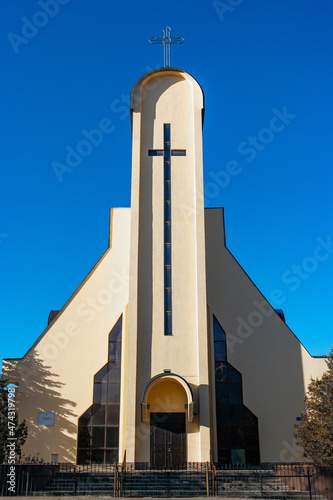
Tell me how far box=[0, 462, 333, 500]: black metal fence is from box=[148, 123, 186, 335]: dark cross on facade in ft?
22.3

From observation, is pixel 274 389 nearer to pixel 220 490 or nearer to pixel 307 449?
pixel 307 449

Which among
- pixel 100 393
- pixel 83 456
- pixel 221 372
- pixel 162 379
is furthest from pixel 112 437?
pixel 221 372

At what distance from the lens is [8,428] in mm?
21953

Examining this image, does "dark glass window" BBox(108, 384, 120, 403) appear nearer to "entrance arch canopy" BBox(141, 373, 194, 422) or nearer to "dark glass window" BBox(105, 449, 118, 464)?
"dark glass window" BBox(105, 449, 118, 464)

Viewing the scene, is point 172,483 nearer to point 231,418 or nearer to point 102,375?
point 231,418

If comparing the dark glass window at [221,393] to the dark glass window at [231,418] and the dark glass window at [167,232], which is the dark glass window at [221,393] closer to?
the dark glass window at [231,418]

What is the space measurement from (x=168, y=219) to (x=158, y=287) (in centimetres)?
359

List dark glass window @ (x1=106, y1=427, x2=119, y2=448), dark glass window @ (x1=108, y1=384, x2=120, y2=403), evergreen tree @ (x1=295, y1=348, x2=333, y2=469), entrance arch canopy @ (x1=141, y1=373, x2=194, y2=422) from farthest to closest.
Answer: dark glass window @ (x1=108, y1=384, x2=120, y2=403), dark glass window @ (x1=106, y1=427, x2=119, y2=448), entrance arch canopy @ (x1=141, y1=373, x2=194, y2=422), evergreen tree @ (x1=295, y1=348, x2=333, y2=469)

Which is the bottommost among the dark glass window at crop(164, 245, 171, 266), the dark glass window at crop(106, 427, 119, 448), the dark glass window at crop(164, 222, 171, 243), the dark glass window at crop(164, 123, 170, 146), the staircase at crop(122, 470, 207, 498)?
the staircase at crop(122, 470, 207, 498)

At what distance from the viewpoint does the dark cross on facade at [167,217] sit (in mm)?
24531

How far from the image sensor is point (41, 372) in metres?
25.8

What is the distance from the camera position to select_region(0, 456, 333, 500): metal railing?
58.7 feet

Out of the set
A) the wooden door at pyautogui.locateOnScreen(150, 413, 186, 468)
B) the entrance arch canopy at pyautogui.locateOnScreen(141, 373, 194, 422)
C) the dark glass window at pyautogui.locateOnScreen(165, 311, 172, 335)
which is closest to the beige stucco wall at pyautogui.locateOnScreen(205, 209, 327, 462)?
the dark glass window at pyautogui.locateOnScreen(165, 311, 172, 335)

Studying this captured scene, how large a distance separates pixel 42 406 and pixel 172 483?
8864 mm
